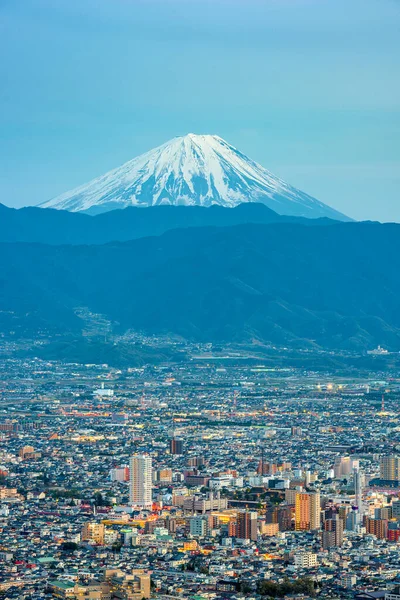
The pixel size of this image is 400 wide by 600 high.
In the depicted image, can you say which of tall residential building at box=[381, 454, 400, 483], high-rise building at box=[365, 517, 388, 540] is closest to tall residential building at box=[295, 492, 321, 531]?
high-rise building at box=[365, 517, 388, 540]

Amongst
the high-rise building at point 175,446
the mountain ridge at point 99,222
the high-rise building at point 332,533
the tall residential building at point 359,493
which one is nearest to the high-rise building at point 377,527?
the tall residential building at point 359,493

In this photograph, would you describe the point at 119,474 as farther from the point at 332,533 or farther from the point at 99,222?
the point at 99,222

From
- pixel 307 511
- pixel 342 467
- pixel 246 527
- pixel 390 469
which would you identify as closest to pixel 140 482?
pixel 307 511

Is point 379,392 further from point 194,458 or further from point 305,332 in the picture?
point 305,332

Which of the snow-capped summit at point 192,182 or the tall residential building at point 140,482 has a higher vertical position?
the snow-capped summit at point 192,182

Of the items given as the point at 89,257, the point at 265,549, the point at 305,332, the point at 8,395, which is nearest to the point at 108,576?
the point at 265,549

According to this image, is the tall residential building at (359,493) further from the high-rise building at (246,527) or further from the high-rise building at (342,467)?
the high-rise building at (342,467)

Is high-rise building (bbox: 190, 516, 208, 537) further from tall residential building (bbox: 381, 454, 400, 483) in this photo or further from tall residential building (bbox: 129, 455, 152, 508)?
tall residential building (bbox: 381, 454, 400, 483)

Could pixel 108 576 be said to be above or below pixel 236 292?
below
